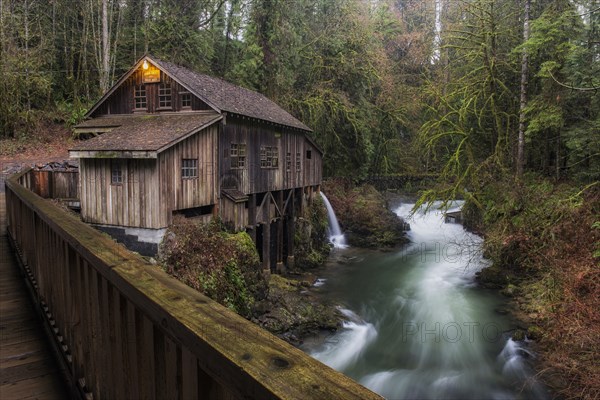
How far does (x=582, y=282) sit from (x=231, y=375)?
40.5ft

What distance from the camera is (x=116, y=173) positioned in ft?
A: 43.6

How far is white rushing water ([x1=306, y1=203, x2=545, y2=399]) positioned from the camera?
34.3ft

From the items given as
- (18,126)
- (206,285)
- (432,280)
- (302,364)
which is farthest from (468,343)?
(18,126)

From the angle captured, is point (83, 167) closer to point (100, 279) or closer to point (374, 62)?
point (100, 279)

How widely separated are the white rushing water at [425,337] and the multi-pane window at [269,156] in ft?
19.8

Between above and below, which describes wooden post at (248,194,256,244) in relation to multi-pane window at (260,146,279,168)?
below

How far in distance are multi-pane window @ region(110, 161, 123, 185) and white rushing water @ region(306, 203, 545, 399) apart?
27.1ft

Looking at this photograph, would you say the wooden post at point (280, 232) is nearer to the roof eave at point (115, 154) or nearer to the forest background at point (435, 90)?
the forest background at point (435, 90)

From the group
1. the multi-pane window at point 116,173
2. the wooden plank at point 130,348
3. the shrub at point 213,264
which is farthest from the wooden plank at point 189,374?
the multi-pane window at point 116,173

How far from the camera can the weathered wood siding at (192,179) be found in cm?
1293

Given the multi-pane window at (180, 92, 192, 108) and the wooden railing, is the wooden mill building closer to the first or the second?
the multi-pane window at (180, 92, 192, 108)

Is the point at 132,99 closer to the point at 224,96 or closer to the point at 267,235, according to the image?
the point at 224,96

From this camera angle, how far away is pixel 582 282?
420 inches

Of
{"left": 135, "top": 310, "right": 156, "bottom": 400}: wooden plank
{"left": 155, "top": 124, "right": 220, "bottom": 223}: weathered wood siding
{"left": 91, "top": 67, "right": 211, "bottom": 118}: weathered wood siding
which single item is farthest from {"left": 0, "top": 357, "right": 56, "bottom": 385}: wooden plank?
{"left": 91, "top": 67, "right": 211, "bottom": 118}: weathered wood siding
